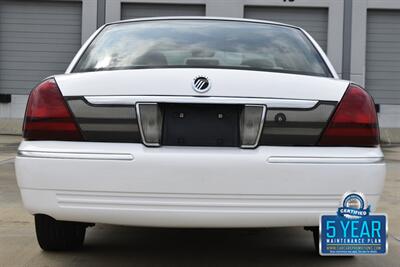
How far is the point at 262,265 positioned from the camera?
11.9ft

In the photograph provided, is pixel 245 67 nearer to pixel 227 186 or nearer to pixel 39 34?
pixel 227 186

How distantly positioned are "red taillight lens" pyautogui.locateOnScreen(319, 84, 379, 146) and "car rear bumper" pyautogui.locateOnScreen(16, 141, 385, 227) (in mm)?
109

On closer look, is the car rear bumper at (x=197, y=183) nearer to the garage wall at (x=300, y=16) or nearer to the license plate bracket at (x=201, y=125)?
the license plate bracket at (x=201, y=125)

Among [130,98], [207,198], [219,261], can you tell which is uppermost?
[130,98]

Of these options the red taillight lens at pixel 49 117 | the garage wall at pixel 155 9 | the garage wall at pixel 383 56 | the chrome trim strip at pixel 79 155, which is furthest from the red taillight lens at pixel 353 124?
the garage wall at pixel 383 56

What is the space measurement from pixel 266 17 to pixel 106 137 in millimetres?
15801

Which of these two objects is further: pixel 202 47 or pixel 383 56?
pixel 383 56

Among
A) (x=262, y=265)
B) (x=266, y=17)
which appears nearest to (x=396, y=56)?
(x=266, y=17)

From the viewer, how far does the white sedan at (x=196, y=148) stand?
2.79 meters

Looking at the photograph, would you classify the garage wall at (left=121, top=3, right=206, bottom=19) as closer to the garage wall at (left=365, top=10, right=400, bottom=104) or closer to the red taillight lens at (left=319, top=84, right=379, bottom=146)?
the garage wall at (left=365, top=10, right=400, bottom=104)

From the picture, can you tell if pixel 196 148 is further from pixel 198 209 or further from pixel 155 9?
pixel 155 9

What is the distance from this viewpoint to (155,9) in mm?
17875

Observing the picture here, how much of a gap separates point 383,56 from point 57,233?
644 inches

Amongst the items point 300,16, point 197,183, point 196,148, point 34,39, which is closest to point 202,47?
point 196,148
